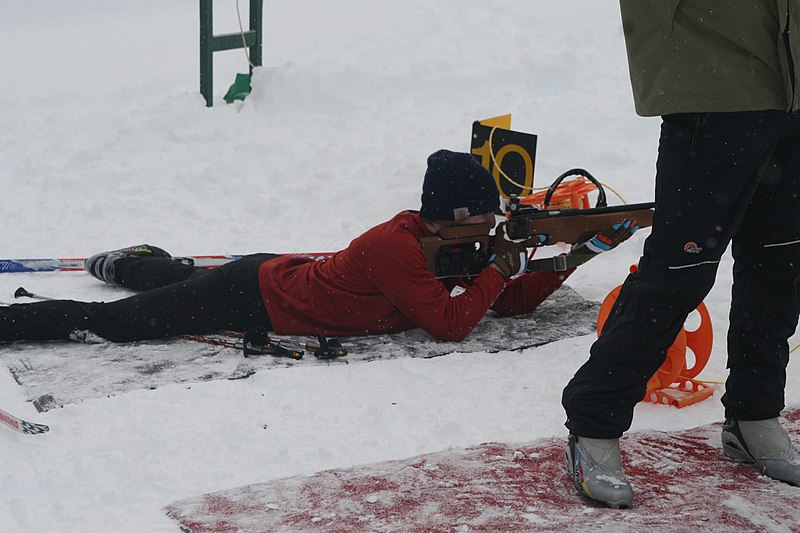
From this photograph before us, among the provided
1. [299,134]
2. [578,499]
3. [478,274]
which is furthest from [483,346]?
[299,134]

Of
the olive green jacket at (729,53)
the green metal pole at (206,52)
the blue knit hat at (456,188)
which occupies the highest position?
the green metal pole at (206,52)

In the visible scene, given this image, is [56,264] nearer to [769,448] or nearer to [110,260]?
[110,260]

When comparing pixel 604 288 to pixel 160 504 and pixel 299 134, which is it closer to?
pixel 160 504

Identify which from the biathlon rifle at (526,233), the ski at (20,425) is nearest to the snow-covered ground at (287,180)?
the ski at (20,425)

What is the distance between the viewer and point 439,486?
2.94 metres

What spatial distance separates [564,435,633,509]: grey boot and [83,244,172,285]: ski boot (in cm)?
331

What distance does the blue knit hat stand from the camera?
14.1ft

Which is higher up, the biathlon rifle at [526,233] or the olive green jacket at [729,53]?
the olive green jacket at [729,53]

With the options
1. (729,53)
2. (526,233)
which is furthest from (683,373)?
(729,53)

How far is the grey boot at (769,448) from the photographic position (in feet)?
9.37

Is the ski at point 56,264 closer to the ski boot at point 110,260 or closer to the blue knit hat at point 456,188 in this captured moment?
the ski boot at point 110,260

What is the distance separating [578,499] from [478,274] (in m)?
1.86

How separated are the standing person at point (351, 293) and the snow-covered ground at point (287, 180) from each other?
30cm

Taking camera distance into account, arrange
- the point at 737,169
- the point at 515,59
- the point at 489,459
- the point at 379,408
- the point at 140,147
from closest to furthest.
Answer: the point at 737,169, the point at 489,459, the point at 379,408, the point at 140,147, the point at 515,59
